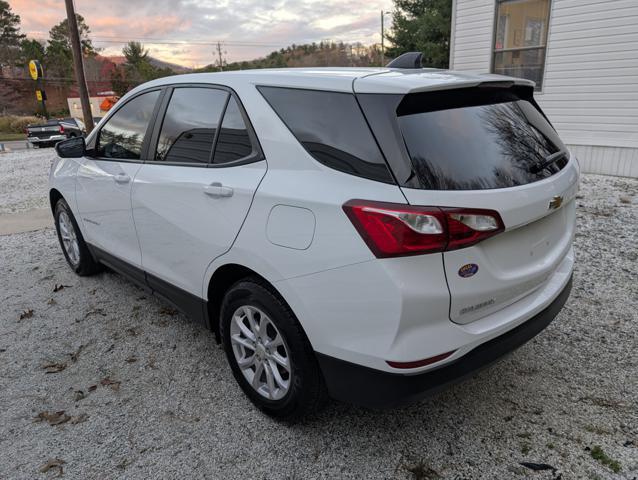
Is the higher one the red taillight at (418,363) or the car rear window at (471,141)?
Result: the car rear window at (471,141)

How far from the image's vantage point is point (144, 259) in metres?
3.36

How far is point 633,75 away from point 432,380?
887 centimetres

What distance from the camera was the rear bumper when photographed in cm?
194

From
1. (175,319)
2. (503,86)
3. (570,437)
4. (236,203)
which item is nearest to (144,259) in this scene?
(175,319)

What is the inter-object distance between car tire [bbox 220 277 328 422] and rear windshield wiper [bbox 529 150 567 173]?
4.34 ft

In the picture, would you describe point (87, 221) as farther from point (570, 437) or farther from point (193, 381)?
point (570, 437)

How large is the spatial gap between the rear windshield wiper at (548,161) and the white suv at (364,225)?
11 mm

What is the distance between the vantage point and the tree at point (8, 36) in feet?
200

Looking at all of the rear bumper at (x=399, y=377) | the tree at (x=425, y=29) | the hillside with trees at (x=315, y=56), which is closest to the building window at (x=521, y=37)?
the rear bumper at (x=399, y=377)

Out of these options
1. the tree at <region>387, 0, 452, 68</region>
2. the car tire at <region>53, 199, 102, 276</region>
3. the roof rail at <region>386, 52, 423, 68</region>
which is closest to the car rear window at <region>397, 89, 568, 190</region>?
the roof rail at <region>386, 52, 423, 68</region>

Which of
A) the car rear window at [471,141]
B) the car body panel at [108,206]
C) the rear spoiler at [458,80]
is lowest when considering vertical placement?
the car body panel at [108,206]

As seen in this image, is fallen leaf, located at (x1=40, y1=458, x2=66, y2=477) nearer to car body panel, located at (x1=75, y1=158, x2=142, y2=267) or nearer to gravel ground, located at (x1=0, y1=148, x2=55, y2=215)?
car body panel, located at (x1=75, y1=158, x2=142, y2=267)

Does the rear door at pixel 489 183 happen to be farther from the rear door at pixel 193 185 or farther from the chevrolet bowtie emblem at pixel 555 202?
the rear door at pixel 193 185

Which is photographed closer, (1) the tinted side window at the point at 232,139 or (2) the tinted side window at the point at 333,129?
(2) the tinted side window at the point at 333,129
